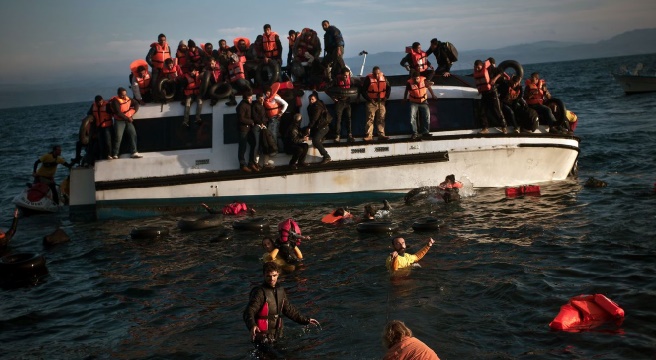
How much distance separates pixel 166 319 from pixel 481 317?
479cm

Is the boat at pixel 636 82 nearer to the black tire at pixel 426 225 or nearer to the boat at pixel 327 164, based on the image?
the boat at pixel 327 164

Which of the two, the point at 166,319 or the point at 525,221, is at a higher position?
the point at 525,221

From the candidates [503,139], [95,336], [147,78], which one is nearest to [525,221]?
[503,139]

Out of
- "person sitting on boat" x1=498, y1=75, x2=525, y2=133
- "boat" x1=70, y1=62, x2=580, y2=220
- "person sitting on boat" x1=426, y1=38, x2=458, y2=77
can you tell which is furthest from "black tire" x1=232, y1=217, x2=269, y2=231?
"person sitting on boat" x1=426, y1=38, x2=458, y2=77

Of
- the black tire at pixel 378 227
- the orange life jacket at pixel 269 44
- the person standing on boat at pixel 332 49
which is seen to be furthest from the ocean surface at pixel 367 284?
the orange life jacket at pixel 269 44

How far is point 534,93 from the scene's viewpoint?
57.5 feet

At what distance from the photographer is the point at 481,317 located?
10.3m

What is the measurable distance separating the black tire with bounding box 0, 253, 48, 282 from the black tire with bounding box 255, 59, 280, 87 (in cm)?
710

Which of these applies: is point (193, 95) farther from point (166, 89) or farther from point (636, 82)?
point (636, 82)

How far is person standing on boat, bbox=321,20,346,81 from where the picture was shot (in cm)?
1825

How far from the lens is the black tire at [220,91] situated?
701 inches

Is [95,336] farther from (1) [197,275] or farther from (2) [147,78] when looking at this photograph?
(2) [147,78]

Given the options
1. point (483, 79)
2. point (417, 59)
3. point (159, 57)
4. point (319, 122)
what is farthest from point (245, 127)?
point (483, 79)

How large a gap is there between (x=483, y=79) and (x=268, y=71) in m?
5.36
